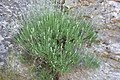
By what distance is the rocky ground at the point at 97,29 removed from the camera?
117 inches

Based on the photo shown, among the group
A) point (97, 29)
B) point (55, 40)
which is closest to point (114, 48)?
point (97, 29)

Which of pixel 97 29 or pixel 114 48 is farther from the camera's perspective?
pixel 97 29

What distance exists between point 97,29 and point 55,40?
2.01ft

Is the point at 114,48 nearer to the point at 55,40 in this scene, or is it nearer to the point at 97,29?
the point at 97,29

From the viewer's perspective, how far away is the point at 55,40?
2.82 metres

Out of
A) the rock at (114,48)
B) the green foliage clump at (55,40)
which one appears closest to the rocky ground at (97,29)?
the rock at (114,48)

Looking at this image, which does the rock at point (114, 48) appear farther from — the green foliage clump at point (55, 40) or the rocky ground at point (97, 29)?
the green foliage clump at point (55, 40)

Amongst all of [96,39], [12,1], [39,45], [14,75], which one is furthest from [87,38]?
[12,1]

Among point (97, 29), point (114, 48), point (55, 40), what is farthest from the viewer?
point (97, 29)

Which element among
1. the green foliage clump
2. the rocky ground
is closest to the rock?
the rocky ground

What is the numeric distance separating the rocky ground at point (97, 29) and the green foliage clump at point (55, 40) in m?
0.17

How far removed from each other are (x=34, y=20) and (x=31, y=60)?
46 centimetres

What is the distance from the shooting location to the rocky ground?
2.98 m

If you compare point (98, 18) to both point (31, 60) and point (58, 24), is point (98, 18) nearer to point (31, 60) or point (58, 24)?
point (58, 24)
